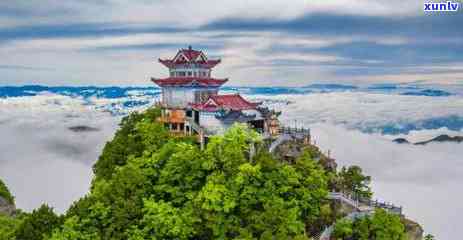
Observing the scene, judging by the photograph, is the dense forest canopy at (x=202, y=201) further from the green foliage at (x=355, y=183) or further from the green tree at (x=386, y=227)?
the green tree at (x=386, y=227)

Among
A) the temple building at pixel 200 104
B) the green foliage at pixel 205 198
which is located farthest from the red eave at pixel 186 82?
the green foliage at pixel 205 198

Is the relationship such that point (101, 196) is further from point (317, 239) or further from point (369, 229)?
point (369, 229)

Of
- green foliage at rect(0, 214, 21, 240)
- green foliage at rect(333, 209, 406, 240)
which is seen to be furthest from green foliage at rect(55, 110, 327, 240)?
green foliage at rect(0, 214, 21, 240)

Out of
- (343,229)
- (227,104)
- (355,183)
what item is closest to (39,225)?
(227,104)

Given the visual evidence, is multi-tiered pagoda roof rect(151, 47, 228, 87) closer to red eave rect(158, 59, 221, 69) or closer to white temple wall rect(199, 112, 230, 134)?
red eave rect(158, 59, 221, 69)

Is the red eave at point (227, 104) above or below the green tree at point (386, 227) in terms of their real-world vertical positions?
above

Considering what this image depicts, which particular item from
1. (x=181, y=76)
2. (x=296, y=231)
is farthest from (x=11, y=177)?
(x=296, y=231)
